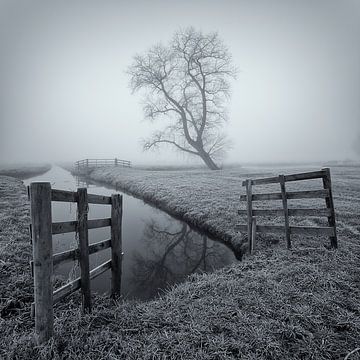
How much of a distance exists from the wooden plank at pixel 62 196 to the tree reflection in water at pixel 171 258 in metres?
3.21

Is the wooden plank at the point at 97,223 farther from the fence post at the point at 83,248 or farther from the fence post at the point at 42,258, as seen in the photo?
the fence post at the point at 42,258

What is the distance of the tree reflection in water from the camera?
656 cm

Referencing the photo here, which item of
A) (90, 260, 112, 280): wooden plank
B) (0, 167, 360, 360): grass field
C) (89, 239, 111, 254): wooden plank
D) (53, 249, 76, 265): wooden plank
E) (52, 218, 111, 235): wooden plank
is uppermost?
(52, 218, 111, 235): wooden plank

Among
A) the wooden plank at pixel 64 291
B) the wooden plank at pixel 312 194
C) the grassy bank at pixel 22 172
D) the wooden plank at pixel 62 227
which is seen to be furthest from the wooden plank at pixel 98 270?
the grassy bank at pixel 22 172

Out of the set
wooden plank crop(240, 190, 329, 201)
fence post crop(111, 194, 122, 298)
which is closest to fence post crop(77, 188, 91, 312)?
fence post crop(111, 194, 122, 298)

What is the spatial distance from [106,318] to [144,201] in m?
13.3

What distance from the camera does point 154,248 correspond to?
9031 mm

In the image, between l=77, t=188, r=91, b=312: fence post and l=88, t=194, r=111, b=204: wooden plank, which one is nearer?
l=77, t=188, r=91, b=312: fence post

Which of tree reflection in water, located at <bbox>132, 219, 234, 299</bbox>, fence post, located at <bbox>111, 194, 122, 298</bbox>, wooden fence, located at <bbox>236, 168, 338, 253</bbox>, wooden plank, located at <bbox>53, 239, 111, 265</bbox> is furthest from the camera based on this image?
tree reflection in water, located at <bbox>132, 219, 234, 299</bbox>

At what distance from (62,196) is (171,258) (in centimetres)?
530

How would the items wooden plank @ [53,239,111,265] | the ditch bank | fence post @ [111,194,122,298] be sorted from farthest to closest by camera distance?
the ditch bank < fence post @ [111,194,122,298] < wooden plank @ [53,239,111,265]

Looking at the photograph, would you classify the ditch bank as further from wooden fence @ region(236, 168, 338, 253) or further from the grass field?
the grass field

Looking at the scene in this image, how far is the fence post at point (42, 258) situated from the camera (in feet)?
10.6

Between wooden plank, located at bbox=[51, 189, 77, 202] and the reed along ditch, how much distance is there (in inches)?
34.3
